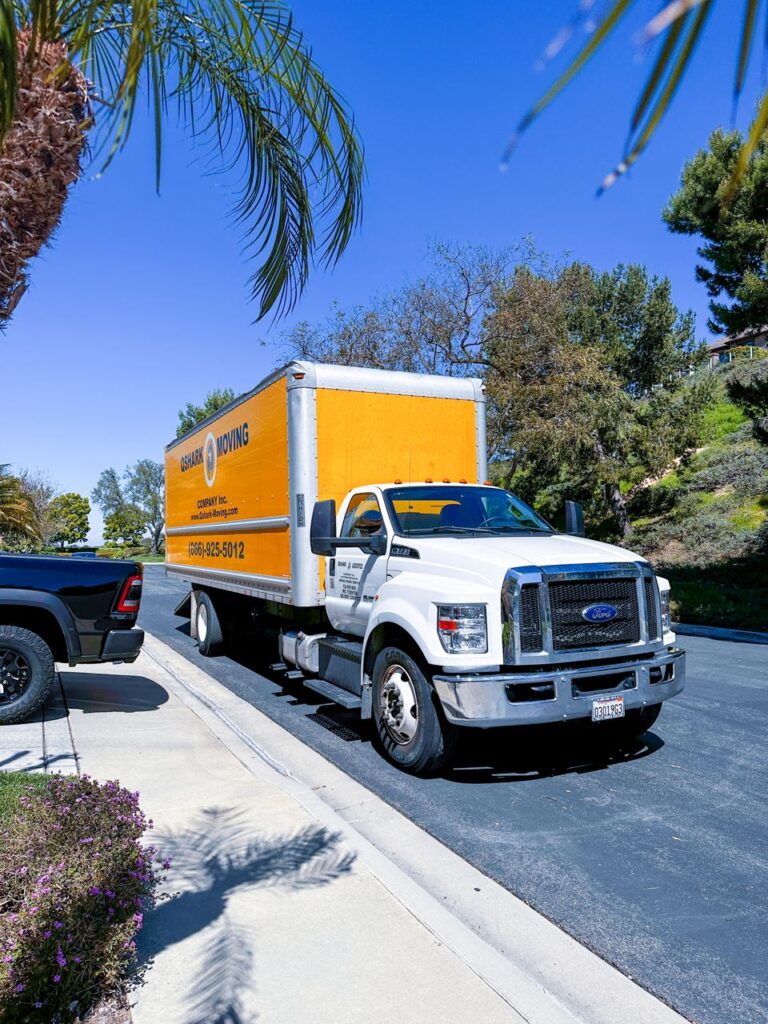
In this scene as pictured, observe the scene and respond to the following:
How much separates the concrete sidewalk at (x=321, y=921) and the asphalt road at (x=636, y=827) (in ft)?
0.66

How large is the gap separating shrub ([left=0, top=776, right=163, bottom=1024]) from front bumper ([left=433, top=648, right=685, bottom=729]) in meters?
2.15

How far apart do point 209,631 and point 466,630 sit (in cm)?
702

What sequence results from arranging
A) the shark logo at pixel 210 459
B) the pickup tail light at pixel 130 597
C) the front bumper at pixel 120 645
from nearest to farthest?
the front bumper at pixel 120 645 < the pickup tail light at pixel 130 597 < the shark logo at pixel 210 459

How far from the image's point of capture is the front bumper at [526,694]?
5.13 metres

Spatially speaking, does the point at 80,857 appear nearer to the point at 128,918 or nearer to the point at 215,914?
the point at 128,918

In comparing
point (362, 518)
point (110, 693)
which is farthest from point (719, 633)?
point (110, 693)

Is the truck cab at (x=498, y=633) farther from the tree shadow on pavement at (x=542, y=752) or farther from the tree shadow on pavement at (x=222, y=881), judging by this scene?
the tree shadow on pavement at (x=222, y=881)

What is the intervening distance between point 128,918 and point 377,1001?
40.2 inches

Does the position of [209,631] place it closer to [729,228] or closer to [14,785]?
[14,785]

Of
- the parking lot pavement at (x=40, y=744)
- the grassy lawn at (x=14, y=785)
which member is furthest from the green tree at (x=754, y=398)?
the grassy lawn at (x=14, y=785)

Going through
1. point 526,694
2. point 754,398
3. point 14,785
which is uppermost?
point 754,398

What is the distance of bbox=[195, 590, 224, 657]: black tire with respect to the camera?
11500 millimetres

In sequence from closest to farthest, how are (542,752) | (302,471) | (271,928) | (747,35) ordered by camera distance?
(747,35), (271,928), (542,752), (302,471)

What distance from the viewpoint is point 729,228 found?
1454 centimetres
